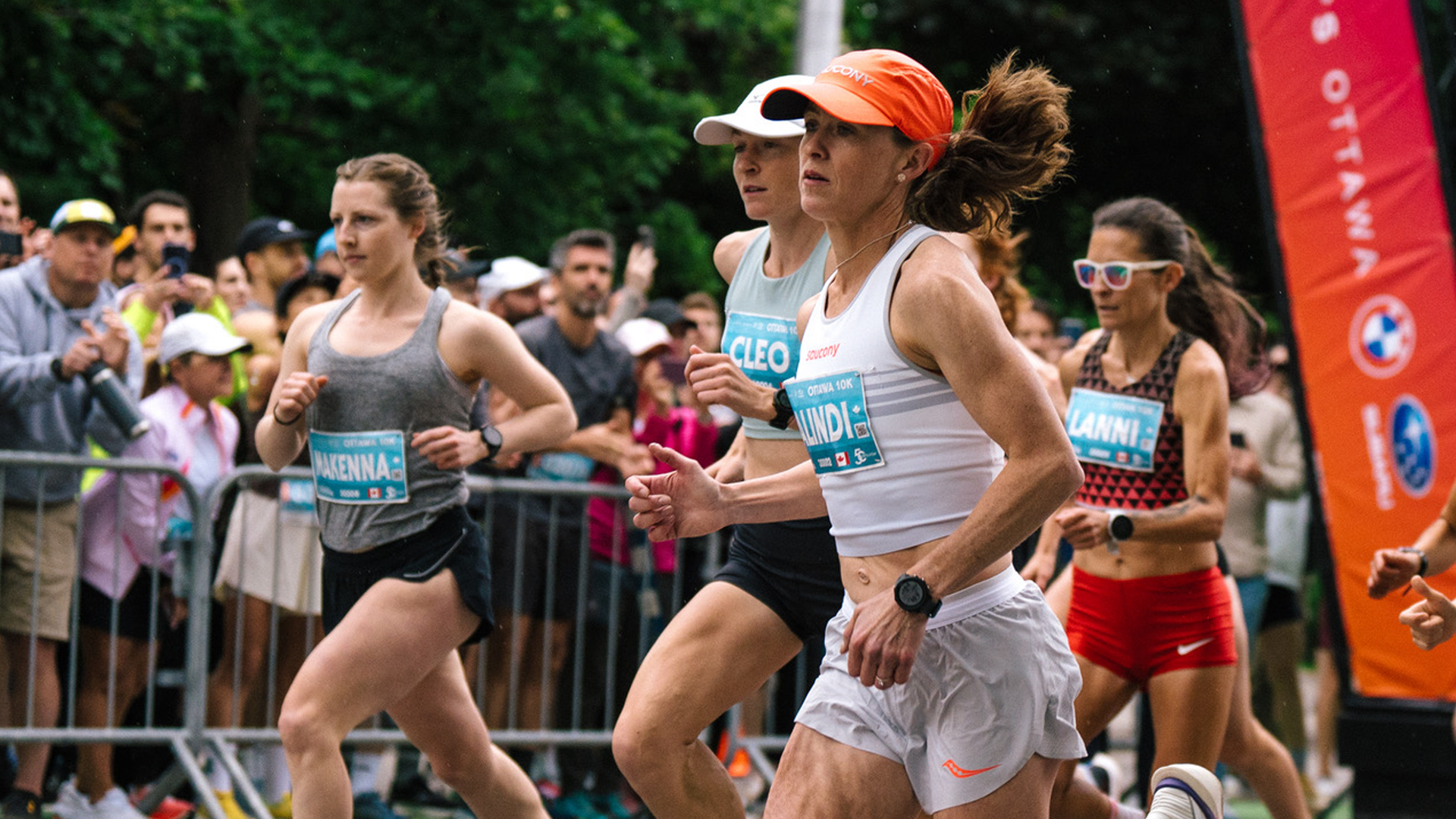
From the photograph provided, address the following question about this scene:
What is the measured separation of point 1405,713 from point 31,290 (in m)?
6.50

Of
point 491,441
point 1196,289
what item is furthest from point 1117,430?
point 491,441

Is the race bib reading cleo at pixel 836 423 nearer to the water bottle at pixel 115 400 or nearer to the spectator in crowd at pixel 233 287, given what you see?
the water bottle at pixel 115 400

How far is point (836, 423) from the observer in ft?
11.4

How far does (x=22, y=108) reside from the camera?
12328 millimetres

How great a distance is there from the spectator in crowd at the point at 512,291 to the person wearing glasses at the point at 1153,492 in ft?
12.7

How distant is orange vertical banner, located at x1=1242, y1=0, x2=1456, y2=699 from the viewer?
26.8 feet

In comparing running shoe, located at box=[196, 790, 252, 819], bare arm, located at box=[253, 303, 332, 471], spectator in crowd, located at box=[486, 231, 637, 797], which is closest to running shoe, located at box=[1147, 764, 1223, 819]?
bare arm, located at box=[253, 303, 332, 471]

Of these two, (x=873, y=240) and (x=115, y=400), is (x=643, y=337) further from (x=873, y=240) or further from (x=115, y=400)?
(x=873, y=240)

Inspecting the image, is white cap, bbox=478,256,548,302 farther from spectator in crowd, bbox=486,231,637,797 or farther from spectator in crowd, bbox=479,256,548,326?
spectator in crowd, bbox=486,231,637,797

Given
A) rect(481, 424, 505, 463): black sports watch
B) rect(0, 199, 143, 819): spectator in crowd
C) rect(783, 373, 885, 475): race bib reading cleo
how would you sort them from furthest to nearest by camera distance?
rect(0, 199, 143, 819): spectator in crowd < rect(481, 424, 505, 463): black sports watch < rect(783, 373, 885, 475): race bib reading cleo

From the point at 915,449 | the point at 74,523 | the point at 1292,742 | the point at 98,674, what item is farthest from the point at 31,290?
the point at 1292,742

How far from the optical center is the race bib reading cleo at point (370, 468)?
520 cm

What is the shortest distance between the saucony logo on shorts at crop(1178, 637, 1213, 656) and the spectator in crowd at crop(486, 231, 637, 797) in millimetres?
3144

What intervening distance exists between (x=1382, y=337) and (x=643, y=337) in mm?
3592
